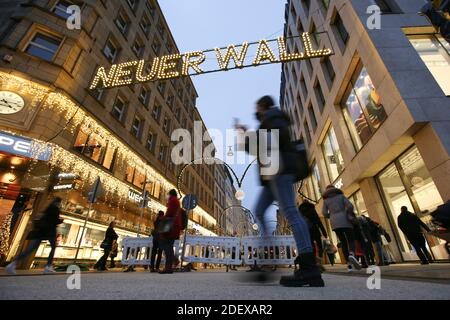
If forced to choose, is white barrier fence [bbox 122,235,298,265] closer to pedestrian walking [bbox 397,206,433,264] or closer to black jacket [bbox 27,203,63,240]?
black jacket [bbox 27,203,63,240]

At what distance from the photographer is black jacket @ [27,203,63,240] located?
239 inches

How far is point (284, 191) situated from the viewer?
260 centimetres

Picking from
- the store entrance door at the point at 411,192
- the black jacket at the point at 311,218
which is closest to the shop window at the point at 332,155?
the store entrance door at the point at 411,192

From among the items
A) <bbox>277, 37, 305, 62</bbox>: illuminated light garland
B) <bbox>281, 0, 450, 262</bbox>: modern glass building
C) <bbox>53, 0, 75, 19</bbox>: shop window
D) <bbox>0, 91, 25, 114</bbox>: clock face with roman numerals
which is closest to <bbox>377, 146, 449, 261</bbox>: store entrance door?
<bbox>281, 0, 450, 262</bbox>: modern glass building

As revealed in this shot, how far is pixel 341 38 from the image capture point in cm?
1195

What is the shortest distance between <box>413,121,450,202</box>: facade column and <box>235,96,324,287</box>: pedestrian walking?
22.4ft

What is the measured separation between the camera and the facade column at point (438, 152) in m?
6.56

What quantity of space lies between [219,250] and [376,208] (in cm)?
744

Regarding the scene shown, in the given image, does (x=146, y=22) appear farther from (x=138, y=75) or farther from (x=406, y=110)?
(x=406, y=110)

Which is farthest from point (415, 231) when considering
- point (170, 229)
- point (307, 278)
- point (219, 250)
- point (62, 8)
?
point (62, 8)

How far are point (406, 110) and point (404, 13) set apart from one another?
219 inches

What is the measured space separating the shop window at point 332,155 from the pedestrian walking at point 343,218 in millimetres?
8378

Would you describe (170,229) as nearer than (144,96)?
Yes

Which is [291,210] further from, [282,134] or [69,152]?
[69,152]
